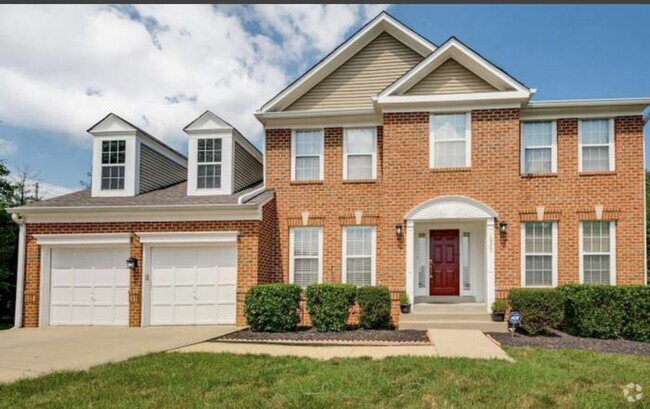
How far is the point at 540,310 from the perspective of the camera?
11477mm

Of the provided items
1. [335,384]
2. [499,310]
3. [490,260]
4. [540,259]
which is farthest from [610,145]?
[335,384]

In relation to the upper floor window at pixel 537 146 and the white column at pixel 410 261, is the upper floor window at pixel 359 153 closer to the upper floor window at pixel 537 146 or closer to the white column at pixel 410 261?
the white column at pixel 410 261

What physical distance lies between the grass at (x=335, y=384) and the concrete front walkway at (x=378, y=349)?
0.64 meters

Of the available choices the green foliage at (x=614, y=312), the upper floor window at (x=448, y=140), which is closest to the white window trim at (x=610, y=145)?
the upper floor window at (x=448, y=140)

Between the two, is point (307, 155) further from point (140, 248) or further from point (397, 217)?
point (140, 248)

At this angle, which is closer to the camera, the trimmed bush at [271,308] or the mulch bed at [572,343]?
the mulch bed at [572,343]

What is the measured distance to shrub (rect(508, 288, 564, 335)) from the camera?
11.5m

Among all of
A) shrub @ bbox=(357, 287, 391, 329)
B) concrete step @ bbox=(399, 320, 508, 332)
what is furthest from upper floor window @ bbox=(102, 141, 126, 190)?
concrete step @ bbox=(399, 320, 508, 332)

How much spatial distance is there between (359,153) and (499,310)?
5554 mm

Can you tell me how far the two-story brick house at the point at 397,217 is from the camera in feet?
44.0

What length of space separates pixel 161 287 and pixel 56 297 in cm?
291

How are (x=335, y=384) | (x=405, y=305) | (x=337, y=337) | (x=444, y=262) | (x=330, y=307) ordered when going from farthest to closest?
(x=444, y=262) → (x=405, y=305) → (x=330, y=307) → (x=337, y=337) → (x=335, y=384)

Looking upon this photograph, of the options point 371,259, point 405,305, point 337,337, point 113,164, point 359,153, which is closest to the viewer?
point 337,337

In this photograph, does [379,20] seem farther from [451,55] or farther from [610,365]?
[610,365]
